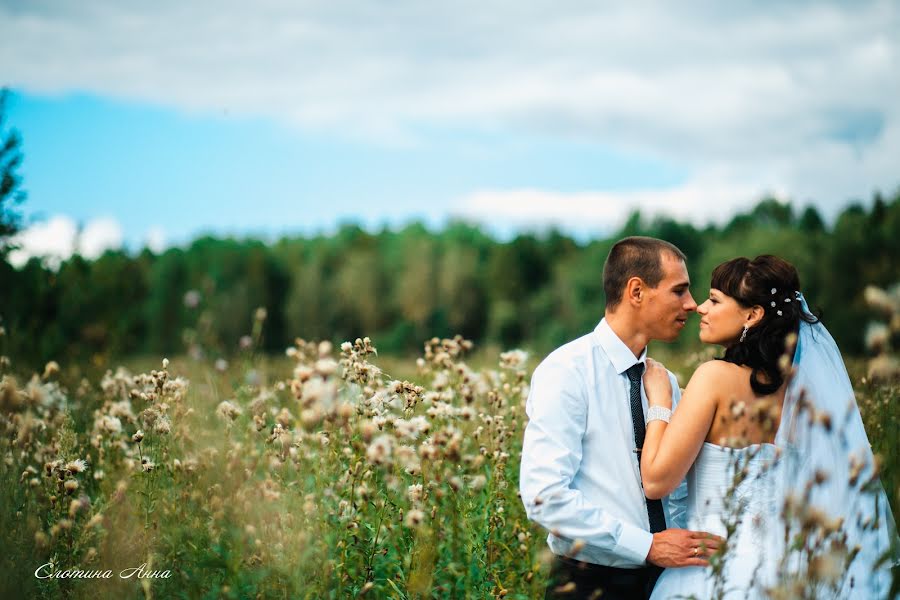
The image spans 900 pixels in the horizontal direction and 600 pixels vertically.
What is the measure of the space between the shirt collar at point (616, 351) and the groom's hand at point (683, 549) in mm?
797

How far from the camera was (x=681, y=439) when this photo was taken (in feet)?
10.4

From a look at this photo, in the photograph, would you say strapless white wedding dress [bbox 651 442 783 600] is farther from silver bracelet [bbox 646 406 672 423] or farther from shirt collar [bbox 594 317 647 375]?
shirt collar [bbox 594 317 647 375]

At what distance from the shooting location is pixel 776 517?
316 centimetres

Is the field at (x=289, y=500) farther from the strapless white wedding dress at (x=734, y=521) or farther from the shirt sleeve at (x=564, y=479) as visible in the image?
the strapless white wedding dress at (x=734, y=521)

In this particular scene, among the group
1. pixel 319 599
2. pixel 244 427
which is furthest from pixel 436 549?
pixel 244 427

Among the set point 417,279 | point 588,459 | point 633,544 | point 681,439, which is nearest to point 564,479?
point 588,459

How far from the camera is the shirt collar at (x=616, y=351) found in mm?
3549

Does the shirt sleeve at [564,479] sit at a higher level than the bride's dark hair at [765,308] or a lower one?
lower

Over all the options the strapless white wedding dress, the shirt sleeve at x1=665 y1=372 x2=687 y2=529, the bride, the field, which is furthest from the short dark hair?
the field

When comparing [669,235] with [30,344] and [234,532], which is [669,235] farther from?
[234,532]

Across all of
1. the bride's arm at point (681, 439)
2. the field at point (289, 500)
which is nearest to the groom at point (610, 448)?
the bride's arm at point (681, 439)

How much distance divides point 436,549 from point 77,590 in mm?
1819

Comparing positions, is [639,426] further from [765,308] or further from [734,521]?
[765,308]

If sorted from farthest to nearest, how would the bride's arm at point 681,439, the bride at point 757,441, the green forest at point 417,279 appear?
the green forest at point 417,279
the bride's arm at point 681,439
the bride at point 757,441
